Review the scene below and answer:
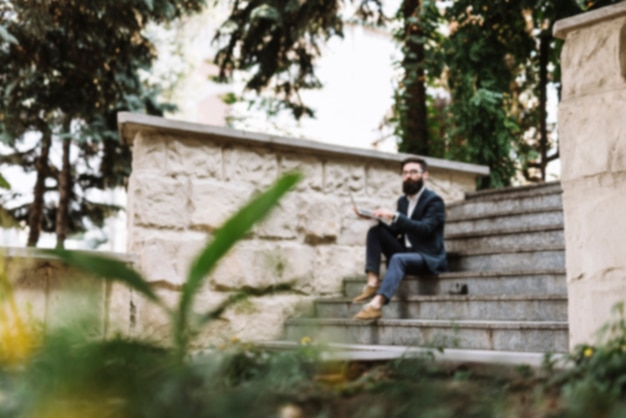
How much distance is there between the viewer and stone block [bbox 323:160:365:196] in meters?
5.71

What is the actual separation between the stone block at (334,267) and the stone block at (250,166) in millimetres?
680

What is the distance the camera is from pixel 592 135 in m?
2.71

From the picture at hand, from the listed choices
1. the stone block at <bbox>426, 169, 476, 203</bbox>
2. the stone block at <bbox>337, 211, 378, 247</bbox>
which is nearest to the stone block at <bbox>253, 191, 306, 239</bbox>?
the stone block at <bbox>337, 211, 378, 247</bbox>

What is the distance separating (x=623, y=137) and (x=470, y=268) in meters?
2.97

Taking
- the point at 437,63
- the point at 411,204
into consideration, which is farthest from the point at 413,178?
the point at 437,63

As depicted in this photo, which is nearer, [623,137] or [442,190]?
[623,137]

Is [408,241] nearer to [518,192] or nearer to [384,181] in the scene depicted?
[384,181]

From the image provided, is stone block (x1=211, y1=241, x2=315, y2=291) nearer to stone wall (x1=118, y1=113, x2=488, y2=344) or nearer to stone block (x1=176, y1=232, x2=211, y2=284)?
stone wall (x1=118, y1=113, x2=488, y2=344)

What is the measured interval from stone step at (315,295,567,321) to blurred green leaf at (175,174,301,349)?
3.18 metres

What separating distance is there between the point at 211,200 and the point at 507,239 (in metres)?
2.21

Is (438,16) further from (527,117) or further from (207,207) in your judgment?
(207,207)

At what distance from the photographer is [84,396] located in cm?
82

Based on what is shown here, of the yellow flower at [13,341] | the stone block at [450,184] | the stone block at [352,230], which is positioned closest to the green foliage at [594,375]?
the yellow flower at [13,341]

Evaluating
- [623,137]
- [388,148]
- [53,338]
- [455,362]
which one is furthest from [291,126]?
[53,338]
